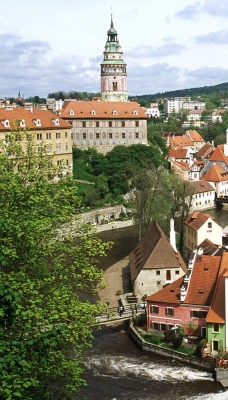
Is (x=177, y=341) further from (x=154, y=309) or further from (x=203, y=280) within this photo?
(x=203, y=280)

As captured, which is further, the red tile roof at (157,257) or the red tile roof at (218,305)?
the red tile roof at (157,257)

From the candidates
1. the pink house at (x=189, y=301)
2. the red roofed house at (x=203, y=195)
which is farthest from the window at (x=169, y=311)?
the red roofed house at (x=203, y=195)

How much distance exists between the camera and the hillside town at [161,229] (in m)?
31.2

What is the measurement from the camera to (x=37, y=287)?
60.7 feet

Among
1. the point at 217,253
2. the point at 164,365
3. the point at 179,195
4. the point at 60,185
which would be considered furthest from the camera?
the point at 179,195

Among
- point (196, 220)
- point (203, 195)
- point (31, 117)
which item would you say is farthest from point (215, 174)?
point (196, 220)

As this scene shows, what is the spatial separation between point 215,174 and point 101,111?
1775 cm

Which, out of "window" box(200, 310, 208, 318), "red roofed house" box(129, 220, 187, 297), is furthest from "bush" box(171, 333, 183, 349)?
"red roofed house" box(129, 220, 187, 297)

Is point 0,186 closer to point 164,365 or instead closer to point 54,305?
point 54,305

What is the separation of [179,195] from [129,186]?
13.0 m

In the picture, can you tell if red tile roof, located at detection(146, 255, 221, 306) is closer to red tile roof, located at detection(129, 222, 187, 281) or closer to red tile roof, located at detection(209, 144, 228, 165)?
red tile roof, located at detection(129, 222, 187, 281)

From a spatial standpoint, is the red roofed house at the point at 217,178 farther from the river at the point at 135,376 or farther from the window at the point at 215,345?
the window at the point at 215,345

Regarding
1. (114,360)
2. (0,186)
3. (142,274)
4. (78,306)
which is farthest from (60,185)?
(142,274)

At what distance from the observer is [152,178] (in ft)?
210
